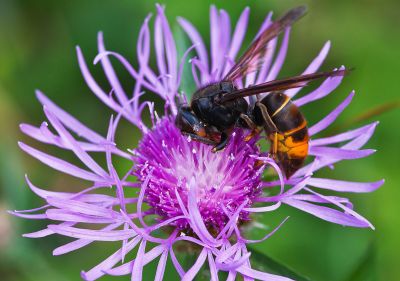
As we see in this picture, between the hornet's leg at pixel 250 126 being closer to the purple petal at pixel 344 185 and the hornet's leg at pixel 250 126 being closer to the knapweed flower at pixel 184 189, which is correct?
the knapweed flower at pixel 184 189

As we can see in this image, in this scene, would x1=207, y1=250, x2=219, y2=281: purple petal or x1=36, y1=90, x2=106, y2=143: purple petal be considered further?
x1=36, y1=90, x2=106, y2=143: purple petal

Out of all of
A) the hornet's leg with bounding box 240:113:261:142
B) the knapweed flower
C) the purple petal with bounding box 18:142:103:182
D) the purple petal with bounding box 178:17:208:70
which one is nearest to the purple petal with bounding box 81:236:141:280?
the knapweed flower

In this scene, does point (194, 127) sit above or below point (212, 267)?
above

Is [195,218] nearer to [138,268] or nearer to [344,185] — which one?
[138,268]

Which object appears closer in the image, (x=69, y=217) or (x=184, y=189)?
(x=69, y=217)

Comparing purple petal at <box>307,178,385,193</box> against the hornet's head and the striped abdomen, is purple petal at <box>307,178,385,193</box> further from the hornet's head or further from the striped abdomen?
the hornet's head

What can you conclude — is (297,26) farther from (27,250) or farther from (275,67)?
(27,250)

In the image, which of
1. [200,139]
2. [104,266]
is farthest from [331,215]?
[104,266]
